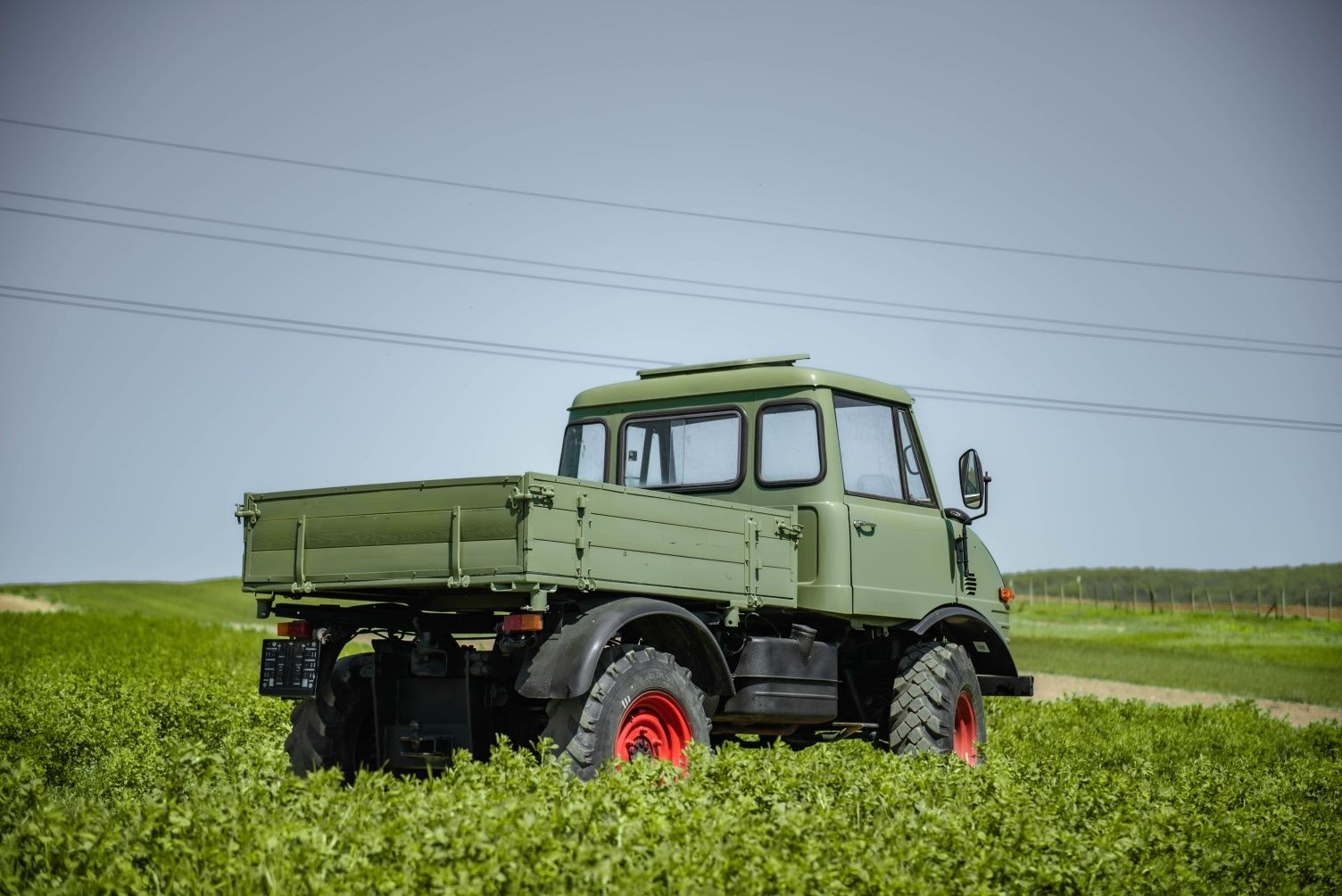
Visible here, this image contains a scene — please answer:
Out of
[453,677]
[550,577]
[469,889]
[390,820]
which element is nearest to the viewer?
[469,889]

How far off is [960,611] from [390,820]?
21.1ft

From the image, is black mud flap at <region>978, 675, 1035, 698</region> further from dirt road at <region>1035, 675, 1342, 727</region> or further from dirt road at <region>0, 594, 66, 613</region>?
dirt road at <region>0, 594, 66, 613</region>

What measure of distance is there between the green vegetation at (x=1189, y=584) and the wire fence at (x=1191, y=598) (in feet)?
0.15

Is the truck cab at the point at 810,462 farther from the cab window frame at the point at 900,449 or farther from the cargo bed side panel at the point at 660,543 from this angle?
the cargo bed side panel at the point at 660,543

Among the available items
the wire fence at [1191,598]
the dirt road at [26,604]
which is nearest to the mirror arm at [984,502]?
the dirt road at [26,604]

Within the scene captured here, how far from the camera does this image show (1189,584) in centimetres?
7950

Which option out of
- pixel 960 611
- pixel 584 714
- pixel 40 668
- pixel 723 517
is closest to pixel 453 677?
pixel 584 714

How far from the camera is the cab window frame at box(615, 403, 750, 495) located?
1084 centimetres

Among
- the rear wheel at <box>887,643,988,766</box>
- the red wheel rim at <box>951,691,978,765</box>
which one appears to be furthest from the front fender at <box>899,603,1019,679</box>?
the red wheel rim at <box>951,691,978,765</box>

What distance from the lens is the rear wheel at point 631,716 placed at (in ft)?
26.0

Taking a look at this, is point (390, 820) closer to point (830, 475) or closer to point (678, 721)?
point (678, 721)

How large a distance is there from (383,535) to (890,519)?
14.1 ft

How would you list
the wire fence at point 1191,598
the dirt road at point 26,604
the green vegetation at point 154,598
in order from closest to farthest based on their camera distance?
1. the dirt road at point 26,604
2. the green vegetation at point 154,598
3. the wire fence at point 1191,598

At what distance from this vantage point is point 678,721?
342 inches
